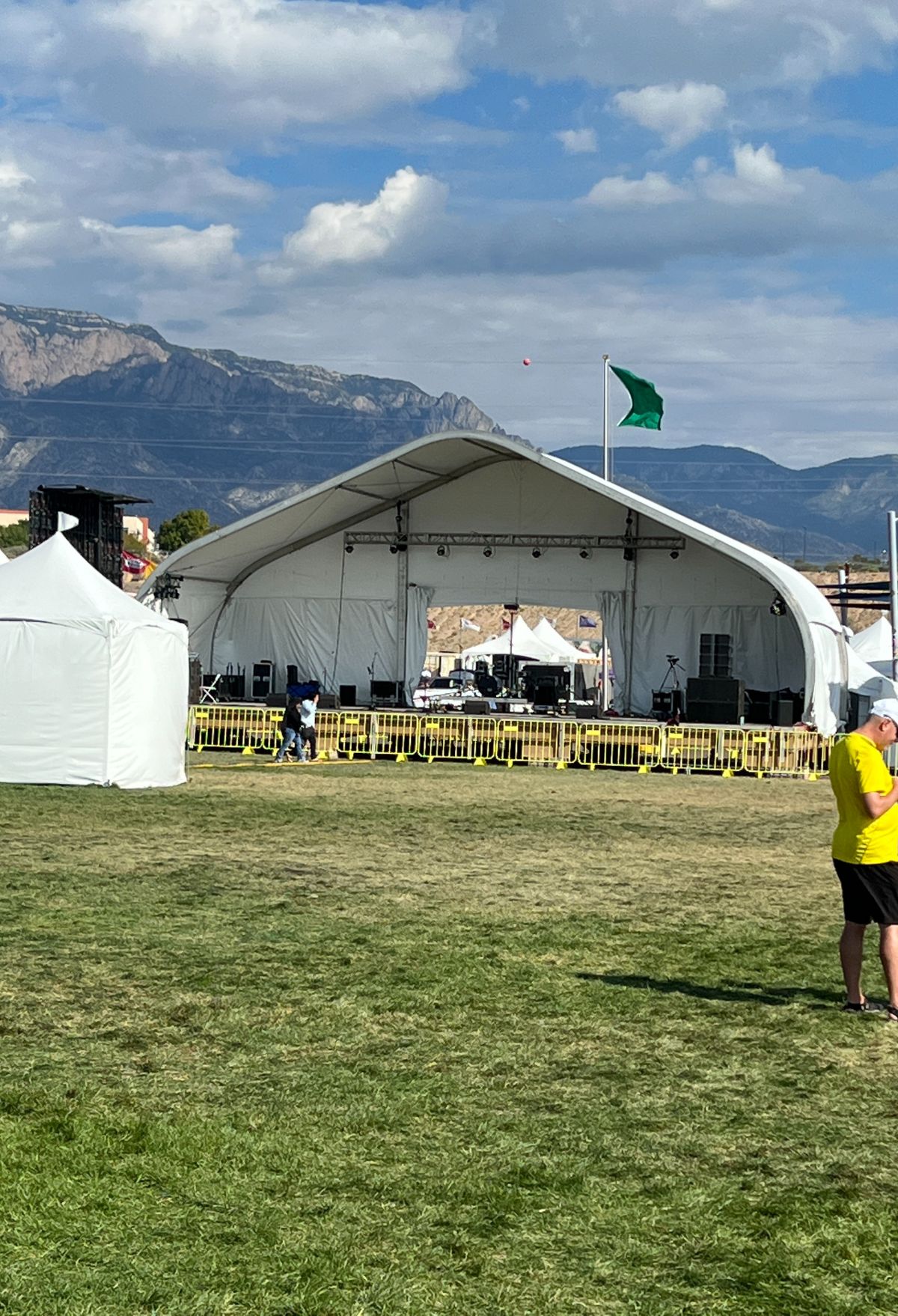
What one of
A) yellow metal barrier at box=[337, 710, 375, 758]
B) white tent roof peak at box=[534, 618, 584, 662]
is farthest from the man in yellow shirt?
white tent roof peak at box=[534, 618, 584, 662]

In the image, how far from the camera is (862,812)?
693 centimetres

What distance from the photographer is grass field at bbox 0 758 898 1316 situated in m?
3.95

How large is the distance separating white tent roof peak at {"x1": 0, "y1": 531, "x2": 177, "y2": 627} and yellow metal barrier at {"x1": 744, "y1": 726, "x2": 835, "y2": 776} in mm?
9971

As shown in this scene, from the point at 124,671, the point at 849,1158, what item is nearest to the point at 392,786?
the point at 124,671

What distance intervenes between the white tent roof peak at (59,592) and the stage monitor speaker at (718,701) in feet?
42.6

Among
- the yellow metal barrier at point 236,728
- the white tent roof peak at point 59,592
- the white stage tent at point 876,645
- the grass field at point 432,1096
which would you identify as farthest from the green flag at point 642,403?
the grass field at point 432,1096

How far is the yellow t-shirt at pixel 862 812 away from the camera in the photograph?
22.6ft

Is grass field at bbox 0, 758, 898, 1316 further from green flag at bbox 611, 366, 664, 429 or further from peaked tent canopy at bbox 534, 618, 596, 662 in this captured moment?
peaked tent canopy at bbox 534, 618, 596, 662

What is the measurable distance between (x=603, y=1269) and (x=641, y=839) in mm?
10439

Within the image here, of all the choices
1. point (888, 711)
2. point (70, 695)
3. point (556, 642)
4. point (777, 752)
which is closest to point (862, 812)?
point (888, 711)

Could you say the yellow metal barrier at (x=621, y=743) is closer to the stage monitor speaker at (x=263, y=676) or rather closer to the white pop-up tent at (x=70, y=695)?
the white pop-up tent at (x=70, y=695)

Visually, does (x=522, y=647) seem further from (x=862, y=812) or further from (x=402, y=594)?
(x=862, y=812)

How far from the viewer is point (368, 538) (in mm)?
34438

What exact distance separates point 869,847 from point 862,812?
152 mm
